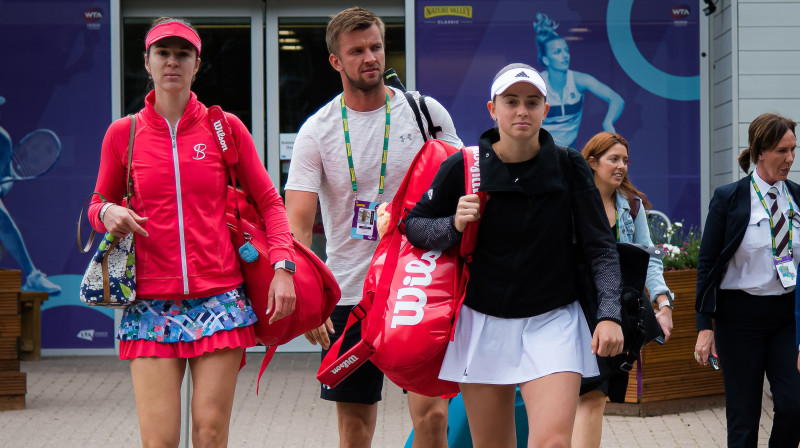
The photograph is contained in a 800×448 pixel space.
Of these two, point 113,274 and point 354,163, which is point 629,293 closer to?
point 354,163

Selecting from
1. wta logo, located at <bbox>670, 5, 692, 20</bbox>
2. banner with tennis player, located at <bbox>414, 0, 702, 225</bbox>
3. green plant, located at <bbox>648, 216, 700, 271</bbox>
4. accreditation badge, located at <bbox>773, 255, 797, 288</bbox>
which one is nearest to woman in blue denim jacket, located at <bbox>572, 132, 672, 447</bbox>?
accreditation badge, located at <bbox>773, 255, 797, 288</bbox>

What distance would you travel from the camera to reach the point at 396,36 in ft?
35.8

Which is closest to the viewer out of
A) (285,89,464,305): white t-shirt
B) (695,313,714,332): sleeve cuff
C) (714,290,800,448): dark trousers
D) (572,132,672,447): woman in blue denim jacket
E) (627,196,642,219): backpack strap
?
(285,89,464,305): white t-shirt

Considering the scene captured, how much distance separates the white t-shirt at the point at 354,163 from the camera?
505cm

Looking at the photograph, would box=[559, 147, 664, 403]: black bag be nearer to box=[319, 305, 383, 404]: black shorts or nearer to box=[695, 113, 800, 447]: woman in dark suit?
box=[319, 305, 383, 404]: black shorts

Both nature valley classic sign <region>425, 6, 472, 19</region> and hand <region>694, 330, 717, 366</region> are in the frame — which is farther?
nature valley classic sign <region>425, 6, 472, 19</region>

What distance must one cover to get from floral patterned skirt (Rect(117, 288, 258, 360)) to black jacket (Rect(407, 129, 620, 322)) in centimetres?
97

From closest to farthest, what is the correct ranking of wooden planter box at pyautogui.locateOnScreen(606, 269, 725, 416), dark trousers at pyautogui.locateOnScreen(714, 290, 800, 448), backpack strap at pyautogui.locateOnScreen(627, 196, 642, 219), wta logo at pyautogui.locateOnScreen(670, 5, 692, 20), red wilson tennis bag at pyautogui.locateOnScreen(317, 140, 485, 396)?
red wilson tennis bag at pyautogui.locateOnScreen(317, 140, 485, 396) → dark trousers at pyautogui.locateOnScreen(714, 290, 800, 448) → backpack strap at pyautogui.locateOnScreen(627, 196, 642, 219) → wooden planter box at pyautogui.locateOnScreen(606, 269, 725, 416) → wta logo at pyautogui.locateOnScreen(670, 5, 692, 20)

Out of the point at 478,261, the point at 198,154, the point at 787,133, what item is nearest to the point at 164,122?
the point at 198,154

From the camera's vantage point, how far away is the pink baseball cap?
4.34 m

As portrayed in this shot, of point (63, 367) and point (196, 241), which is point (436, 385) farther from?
point (63, 367)

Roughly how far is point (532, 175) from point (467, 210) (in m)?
0.29

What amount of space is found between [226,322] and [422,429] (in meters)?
1.21

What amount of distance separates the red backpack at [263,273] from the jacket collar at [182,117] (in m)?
0.06
